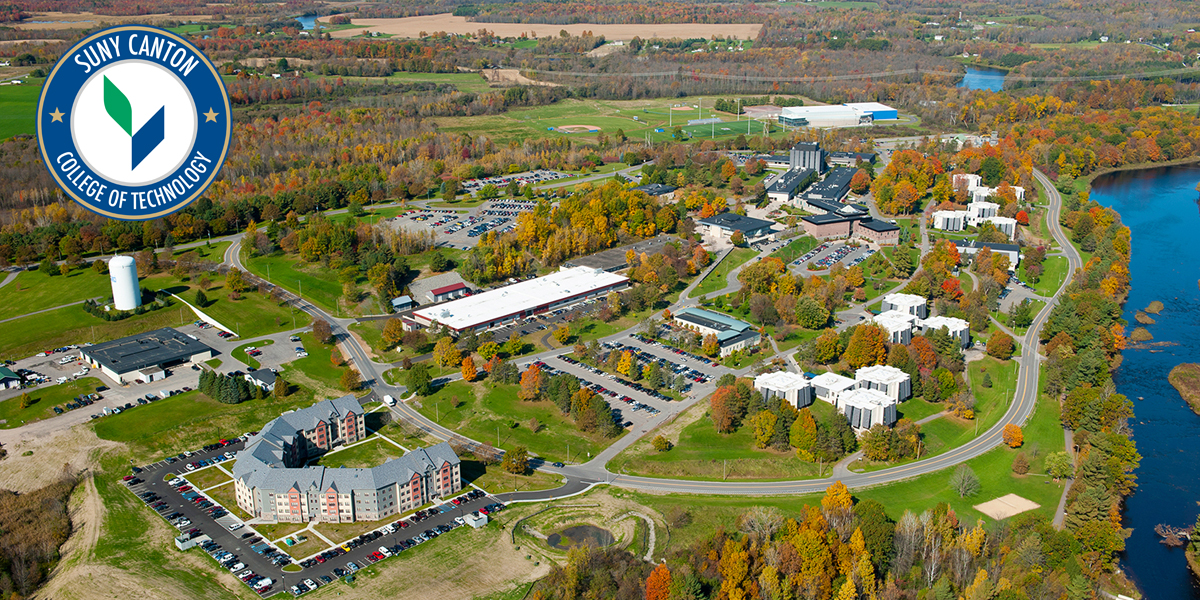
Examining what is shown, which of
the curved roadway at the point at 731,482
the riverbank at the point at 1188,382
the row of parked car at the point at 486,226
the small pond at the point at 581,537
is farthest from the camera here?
the row of parked car at the point at 486,226

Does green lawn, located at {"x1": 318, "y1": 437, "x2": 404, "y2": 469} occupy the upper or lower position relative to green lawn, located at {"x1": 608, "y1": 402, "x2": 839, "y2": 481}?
upper

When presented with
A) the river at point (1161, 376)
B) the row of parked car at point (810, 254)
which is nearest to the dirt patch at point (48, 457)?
the river at point (1161, 376)

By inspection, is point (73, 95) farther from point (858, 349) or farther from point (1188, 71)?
point (1188, 71)

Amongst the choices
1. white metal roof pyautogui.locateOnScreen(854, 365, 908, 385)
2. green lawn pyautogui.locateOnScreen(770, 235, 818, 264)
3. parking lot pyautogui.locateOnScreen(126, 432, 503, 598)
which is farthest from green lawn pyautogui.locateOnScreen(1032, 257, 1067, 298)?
parking lot pyautogui.locateOnScreen(126, 432, 503, 598)

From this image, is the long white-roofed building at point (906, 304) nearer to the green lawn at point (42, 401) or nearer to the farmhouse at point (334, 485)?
the farmhouse at point (334, 485)

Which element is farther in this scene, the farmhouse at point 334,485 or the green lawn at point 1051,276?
the green lawn at point 1051,276

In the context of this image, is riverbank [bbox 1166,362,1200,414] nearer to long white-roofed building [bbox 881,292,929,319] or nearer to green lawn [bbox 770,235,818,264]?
long white-roofed building [bbox 881,292,929,319]
